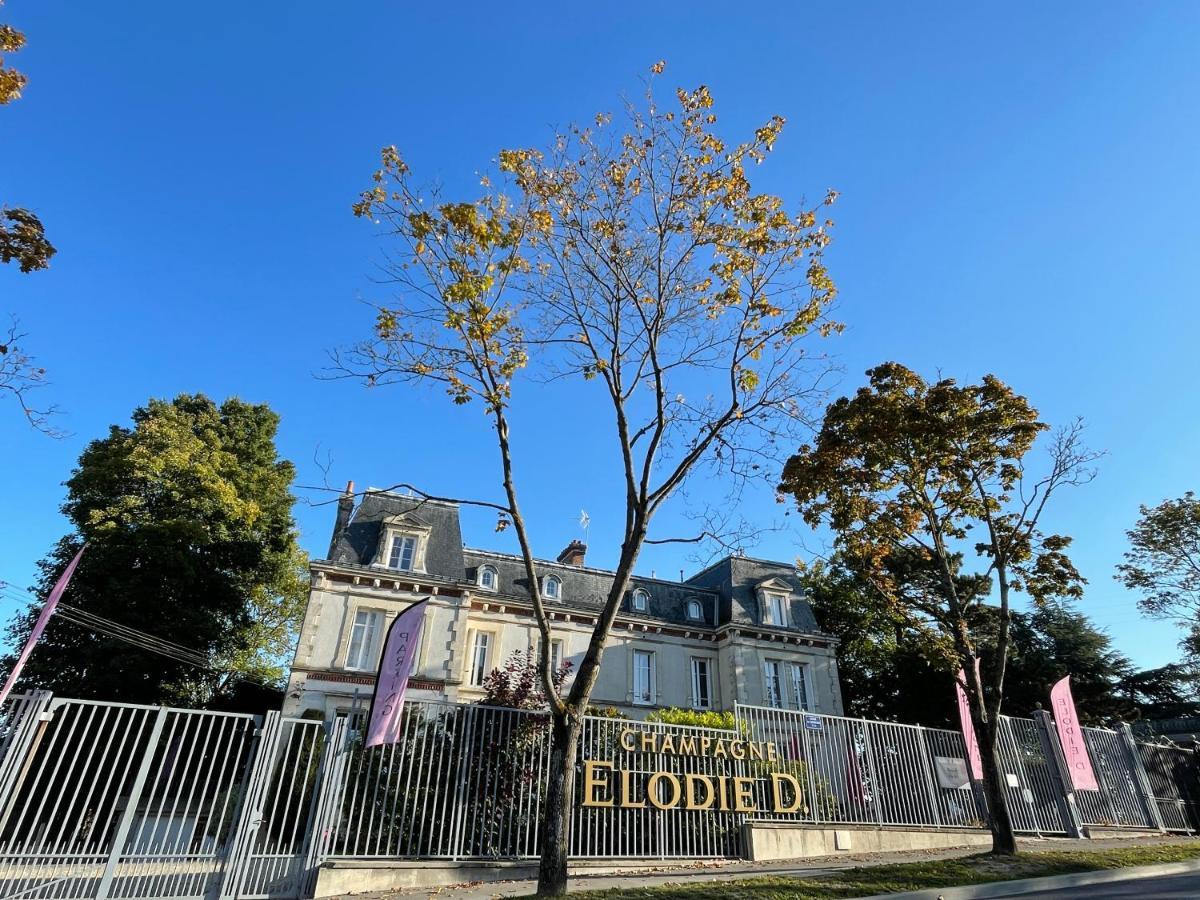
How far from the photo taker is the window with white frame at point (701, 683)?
26.4m

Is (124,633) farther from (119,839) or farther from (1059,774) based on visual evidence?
(1059,774)

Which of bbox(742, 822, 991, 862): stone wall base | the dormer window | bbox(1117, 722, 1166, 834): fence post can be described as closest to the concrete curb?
bbox(742, 822, 991, 862): stone wall base

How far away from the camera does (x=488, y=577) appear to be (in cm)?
2589

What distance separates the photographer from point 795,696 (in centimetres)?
2655

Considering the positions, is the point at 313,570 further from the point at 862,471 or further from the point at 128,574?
the point at 862,471

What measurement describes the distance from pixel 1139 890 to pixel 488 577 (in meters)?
20.9

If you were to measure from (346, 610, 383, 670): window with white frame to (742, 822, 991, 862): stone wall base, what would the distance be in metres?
14.8

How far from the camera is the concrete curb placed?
316 inches

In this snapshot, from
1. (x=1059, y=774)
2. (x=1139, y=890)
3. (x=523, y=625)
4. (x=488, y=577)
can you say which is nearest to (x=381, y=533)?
(x=488, y=577)

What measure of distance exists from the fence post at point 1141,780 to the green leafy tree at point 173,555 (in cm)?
2818

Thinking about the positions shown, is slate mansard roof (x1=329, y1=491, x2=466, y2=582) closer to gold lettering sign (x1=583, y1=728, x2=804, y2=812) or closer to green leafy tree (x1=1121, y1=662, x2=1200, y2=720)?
gold lettering sign (x1=583, y1=728, x2=804, y2=812)

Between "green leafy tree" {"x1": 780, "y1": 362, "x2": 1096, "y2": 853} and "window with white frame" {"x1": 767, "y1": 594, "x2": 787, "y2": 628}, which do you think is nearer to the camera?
"green leafy tree" {"x1": 780, "y1": 362, "x2": 1096, "y2": 853}

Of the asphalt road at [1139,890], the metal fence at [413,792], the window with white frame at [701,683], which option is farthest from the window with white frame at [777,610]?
the asphalt road at [1139,890]

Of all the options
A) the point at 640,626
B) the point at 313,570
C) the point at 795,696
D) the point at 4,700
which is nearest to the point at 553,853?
the point at 4,700
